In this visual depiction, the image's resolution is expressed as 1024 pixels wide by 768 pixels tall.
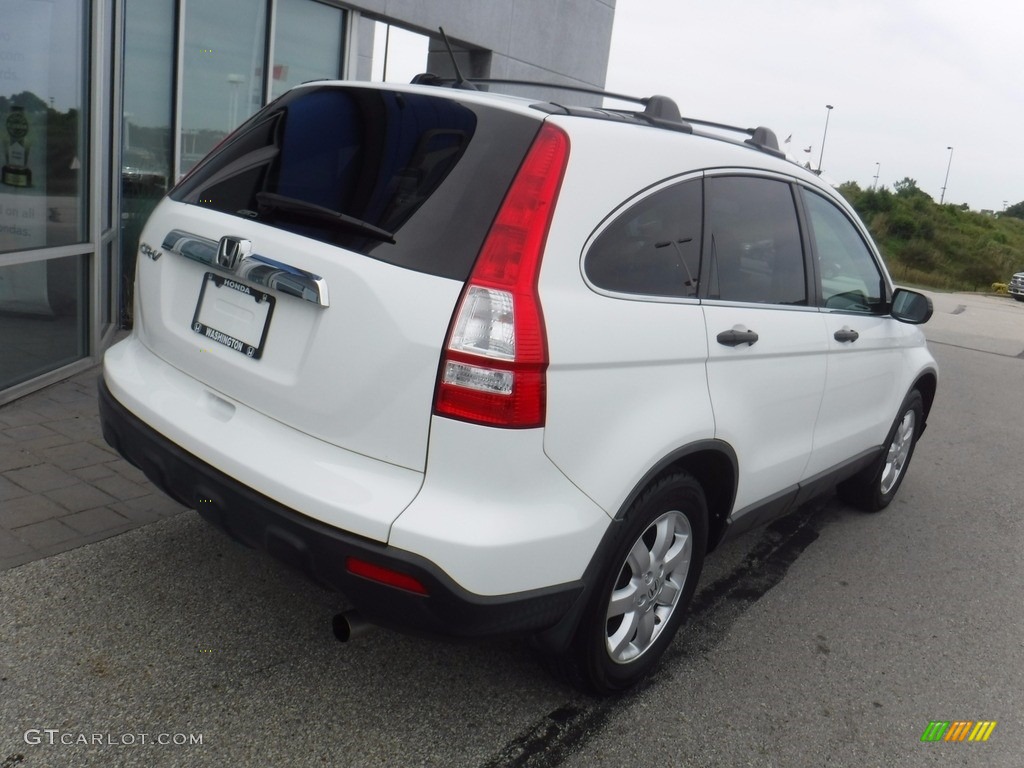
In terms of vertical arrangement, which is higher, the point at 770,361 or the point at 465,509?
the point at 770,361

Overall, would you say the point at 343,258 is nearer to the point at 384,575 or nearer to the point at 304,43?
the point at 384,575

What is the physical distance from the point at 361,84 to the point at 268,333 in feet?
3.01

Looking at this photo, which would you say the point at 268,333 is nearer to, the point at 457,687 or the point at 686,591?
the point at 457,687

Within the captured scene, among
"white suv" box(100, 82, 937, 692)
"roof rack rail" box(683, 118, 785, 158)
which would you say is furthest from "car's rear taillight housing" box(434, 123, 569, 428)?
"roof rack rail" box(683, 118, 785, 158)

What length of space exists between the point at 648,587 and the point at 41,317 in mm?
4130

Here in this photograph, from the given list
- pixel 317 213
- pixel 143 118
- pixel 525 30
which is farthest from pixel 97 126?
pixel 525 30

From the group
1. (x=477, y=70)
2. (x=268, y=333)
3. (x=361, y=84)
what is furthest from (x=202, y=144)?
(x=268, y=333)

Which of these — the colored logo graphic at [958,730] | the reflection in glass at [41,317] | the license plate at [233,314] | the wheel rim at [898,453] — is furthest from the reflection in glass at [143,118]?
the colored logo graphic at [958,730]

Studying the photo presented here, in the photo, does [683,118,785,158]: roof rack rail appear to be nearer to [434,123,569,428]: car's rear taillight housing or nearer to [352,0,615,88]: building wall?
[434,123,569,428]: car's rear taillight housing

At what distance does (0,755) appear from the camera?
7.97 ft

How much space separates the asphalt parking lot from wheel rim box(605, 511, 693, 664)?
0.22m

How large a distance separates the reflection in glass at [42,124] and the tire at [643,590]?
12.6ft

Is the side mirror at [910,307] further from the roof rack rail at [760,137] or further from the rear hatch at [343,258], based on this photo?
the rear hatch at [343,258]

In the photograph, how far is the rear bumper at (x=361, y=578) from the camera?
230 cm
